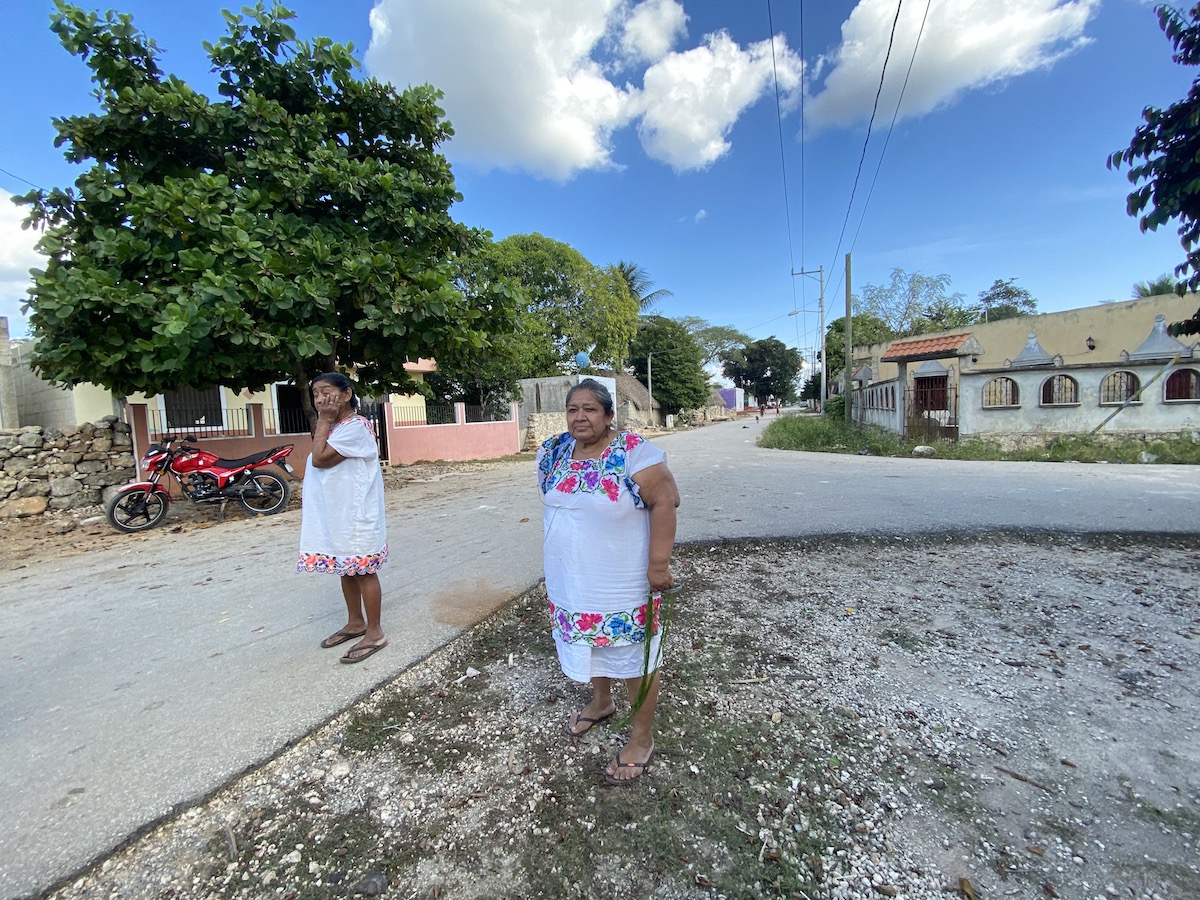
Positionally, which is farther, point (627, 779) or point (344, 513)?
point (344, 513)

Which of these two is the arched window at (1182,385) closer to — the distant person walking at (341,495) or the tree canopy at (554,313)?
the tree canopy at (554,313)

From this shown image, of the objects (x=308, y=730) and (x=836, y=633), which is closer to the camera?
(x=308, y=730)

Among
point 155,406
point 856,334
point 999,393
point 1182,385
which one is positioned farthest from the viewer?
point 856,334

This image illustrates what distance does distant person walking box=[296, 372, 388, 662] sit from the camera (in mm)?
2945

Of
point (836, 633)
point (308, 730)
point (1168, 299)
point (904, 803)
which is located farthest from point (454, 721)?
point (1168, 299)

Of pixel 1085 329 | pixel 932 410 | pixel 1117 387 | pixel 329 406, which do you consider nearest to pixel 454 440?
pixel 329 406

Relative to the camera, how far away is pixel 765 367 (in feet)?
216

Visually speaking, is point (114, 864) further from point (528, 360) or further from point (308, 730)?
point (528, 360)

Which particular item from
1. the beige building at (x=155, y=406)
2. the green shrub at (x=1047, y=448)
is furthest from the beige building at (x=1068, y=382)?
the beige building at (x=155, y=406)

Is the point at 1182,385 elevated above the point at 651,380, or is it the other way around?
the point at 651,380

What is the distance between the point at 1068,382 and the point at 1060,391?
0.94 feet

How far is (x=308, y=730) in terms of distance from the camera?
2.47m

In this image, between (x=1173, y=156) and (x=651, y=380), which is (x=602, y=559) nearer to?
(x=1173, y=156)

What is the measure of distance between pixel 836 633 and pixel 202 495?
8.18 meters
